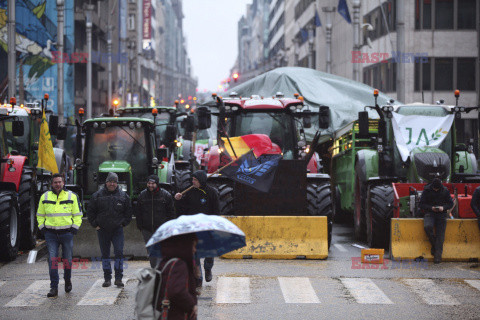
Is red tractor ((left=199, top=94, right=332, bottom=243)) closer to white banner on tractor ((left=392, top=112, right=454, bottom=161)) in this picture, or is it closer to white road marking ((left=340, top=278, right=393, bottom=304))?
white banner on tractor ((left=392, top=112, right=454, bottom=161))

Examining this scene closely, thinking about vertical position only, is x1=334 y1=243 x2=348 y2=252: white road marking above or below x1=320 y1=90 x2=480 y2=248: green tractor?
below

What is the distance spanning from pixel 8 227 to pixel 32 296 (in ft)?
13.3

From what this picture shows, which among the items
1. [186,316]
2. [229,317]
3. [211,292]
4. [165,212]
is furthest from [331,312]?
[186,316]

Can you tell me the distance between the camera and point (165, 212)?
14.9m

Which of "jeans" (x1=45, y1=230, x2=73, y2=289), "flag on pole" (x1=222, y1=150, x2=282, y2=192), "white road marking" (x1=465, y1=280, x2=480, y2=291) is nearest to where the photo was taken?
"jeans" (x1=45, y1=230, x2=73, y2=289)

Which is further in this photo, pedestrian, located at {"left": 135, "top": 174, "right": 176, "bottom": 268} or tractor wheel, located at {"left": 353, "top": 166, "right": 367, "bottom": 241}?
tractor wheel, located at {"left": 353, "top": 166, "right": 367, "bottom": 241}

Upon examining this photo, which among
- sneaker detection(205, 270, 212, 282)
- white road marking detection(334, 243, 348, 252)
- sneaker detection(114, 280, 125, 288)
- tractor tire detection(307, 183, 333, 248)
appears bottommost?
white road marking detection(334, 243, 348, 252)

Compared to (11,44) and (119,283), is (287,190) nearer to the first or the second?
(119,283)

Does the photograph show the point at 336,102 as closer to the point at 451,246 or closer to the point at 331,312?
the point at 451,246

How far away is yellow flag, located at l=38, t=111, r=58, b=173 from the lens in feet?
66.2

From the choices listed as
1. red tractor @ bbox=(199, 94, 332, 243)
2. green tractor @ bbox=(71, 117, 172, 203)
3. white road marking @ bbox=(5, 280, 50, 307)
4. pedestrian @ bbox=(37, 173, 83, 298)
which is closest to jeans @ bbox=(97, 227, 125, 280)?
pedestrian @ bbox=(37, 173, 83, 298)

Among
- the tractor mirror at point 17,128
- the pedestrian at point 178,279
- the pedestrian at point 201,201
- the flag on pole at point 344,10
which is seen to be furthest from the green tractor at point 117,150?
the flag on pole at point 344,10

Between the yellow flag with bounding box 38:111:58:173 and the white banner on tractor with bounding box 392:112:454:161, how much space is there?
24.2 feet

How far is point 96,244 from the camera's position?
17.8m
